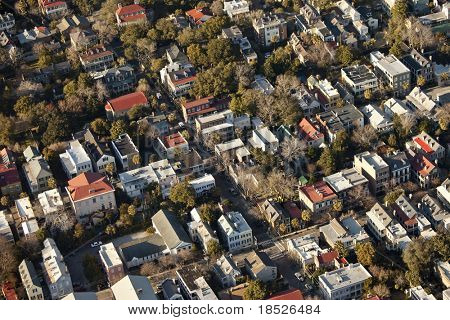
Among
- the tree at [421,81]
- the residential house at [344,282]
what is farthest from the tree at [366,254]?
the tree at [421,81]

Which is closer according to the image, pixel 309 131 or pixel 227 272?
pixel 227 272

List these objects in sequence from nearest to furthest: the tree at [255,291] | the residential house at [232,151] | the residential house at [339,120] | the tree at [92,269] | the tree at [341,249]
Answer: the tree at [255,291] < the tree at [341,249] < the tree at [92,269] < the residential house at [232,151] < the residential house at [339,120]

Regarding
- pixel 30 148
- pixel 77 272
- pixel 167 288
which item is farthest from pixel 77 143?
pixel 167 288

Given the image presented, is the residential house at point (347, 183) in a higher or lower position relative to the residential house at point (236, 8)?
lower

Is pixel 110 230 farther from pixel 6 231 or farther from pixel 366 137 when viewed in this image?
pixel 366 137

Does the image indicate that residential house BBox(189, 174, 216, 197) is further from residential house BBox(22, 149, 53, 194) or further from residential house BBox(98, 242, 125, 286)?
residential house BBox(22, 149, 53, 194)

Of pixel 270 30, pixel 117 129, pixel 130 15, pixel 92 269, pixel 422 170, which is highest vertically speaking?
pixel 130 15

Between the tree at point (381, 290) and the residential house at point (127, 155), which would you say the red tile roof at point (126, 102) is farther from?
the tree at point (381, 290)

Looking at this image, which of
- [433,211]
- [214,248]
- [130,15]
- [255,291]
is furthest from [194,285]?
[130,15]
